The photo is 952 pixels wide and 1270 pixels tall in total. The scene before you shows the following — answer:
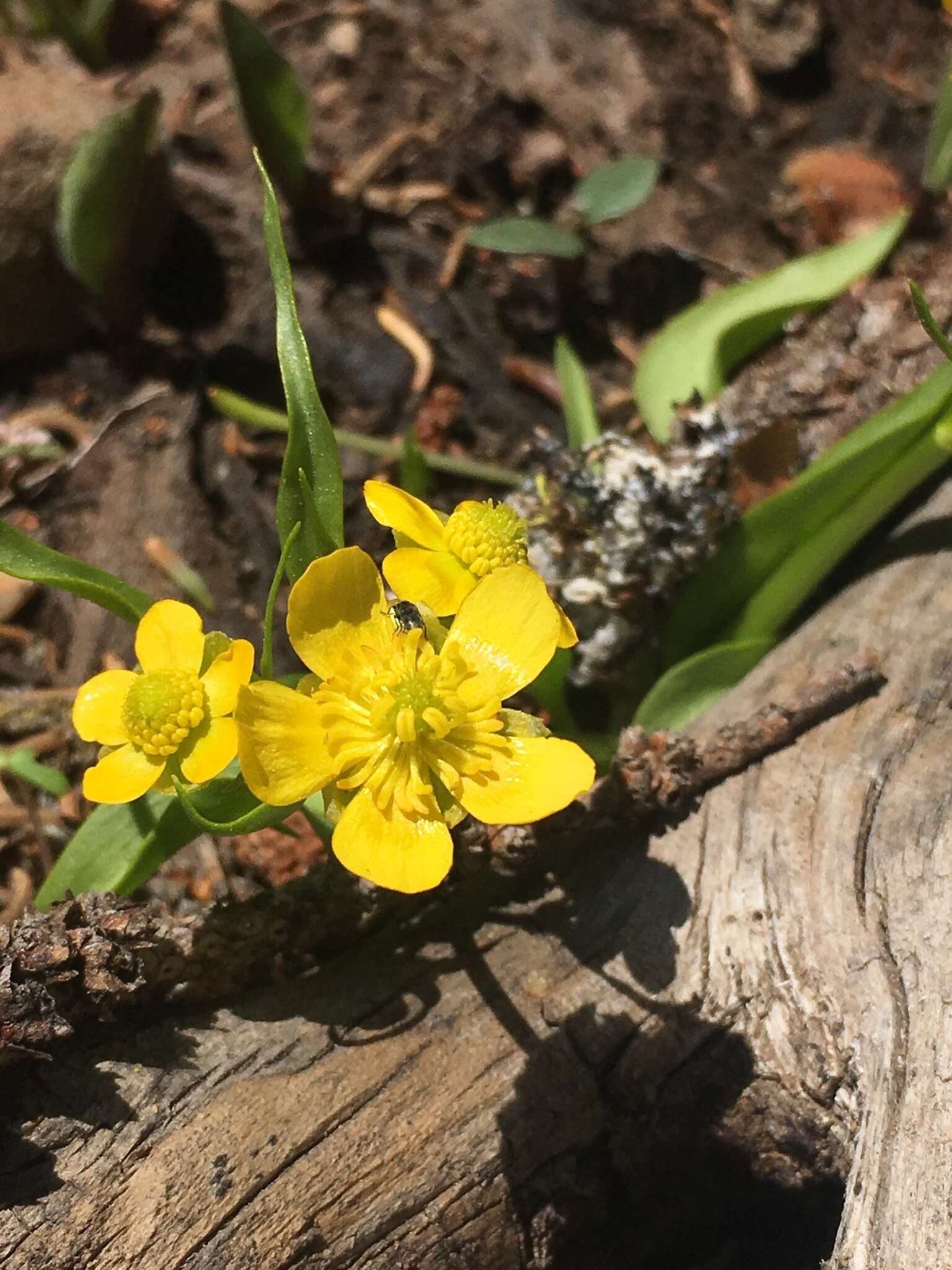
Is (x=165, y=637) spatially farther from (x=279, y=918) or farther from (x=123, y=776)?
(x=279, y=918)

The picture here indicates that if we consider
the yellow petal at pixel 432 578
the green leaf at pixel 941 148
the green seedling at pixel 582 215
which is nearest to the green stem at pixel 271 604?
the yellow petal at pixel 432 578

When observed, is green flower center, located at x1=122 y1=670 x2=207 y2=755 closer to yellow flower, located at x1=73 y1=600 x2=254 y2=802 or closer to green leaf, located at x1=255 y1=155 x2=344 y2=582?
yellow flower, located at x1=73 y1=600 x2=254 y2=802

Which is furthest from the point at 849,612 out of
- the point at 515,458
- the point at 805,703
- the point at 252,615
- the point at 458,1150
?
the point at 252,615

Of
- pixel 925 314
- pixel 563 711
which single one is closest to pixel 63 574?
pixel 563 711

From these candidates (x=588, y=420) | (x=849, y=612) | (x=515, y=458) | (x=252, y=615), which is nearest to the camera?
(x=849, y=612)

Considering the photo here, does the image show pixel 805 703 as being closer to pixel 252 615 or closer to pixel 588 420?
pixel 588 420

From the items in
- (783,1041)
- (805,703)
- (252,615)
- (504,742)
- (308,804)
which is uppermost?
(504,742)

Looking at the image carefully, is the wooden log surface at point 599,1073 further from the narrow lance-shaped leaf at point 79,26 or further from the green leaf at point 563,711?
the narrow lance-shaped leaf at point 79,26
